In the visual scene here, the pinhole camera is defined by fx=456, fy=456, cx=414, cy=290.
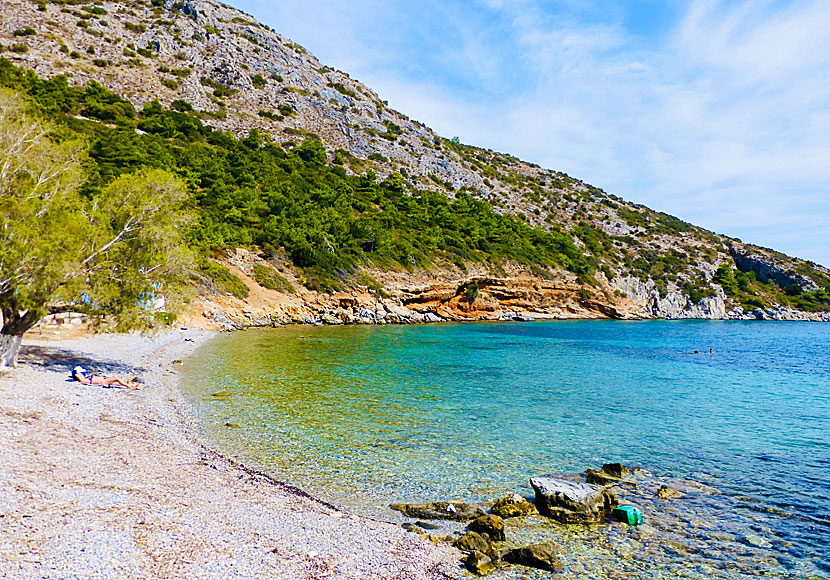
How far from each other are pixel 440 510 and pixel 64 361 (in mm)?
17507

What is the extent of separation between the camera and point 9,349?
49.8 ft

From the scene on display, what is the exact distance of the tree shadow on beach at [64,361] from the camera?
1691 centimetres

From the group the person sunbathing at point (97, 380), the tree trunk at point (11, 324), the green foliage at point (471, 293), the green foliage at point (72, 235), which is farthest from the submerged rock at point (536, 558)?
the green foliage at point (471, 293)

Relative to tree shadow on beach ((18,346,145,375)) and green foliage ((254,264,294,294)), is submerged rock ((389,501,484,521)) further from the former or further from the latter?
green foliage ((254,264,294,294))

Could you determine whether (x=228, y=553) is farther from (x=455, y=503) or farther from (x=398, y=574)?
(x=455, y=503)

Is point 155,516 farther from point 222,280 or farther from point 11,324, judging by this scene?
point 222,280

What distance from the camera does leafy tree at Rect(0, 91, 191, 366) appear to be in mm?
13469

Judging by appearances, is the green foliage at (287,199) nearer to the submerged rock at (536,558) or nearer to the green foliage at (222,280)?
the green foliage at (222,280)

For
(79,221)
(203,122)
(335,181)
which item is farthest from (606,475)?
(203,122)

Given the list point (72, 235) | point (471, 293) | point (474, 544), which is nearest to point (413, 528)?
point (474, 544)

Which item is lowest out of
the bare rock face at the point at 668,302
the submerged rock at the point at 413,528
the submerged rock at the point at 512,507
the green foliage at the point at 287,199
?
the submerged rock at the point at 413,528

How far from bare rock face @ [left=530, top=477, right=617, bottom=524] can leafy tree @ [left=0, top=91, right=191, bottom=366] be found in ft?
48.1

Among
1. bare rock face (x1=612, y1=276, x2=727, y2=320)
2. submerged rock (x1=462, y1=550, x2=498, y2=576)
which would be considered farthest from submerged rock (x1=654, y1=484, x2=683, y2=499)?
bare rock face (x1=612, y1=276, x2=727, y2=320)

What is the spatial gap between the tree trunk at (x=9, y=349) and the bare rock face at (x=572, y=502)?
1701 cm
